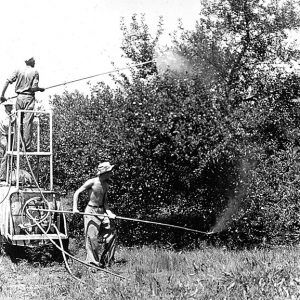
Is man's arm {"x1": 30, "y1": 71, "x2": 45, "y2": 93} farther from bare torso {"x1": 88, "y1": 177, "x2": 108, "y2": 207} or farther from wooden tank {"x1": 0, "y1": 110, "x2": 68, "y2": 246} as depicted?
bare torso {"x1": 88, "y1": 177, "x2": 108, "y2": 207}

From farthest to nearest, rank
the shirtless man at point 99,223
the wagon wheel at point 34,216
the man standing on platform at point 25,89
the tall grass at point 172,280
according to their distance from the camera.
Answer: the man standing on platform at point 25,89 → the wagon wheel at point 34,216 → the shirtless man at point 99,223 → the tall grass at point 172,280

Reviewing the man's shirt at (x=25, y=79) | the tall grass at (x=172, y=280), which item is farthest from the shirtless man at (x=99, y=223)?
the man's shirt at (x=25, y=79)

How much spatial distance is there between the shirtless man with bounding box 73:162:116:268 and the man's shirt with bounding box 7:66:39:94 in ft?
8.74

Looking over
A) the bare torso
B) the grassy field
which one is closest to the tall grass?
the grassy field

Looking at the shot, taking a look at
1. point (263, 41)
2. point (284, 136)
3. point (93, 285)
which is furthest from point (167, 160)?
point (263, 41)

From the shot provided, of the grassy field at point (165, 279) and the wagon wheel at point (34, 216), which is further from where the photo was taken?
the wagon wheel at point (34, 216)

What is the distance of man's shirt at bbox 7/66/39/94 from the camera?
12.5 meters

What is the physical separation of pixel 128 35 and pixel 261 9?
518cm

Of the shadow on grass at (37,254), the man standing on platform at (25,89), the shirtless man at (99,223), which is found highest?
the man standing on platform at (25,89)

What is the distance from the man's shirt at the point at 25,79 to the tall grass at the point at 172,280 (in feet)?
12.1

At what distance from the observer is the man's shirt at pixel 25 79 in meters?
12.5

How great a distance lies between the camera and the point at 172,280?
853 cm

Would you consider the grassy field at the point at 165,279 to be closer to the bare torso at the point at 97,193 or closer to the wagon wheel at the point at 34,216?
the wagon wheel at the point at 34,216

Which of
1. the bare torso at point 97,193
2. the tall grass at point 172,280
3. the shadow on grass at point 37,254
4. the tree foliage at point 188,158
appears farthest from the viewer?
the tree foliage at point 188,158
